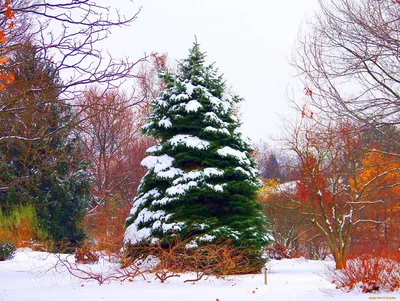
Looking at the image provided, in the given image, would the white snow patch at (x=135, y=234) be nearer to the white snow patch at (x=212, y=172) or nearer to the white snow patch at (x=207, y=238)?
the white snow patch at (x=207, y=238)

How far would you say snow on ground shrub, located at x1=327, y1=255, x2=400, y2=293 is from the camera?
24.6ft

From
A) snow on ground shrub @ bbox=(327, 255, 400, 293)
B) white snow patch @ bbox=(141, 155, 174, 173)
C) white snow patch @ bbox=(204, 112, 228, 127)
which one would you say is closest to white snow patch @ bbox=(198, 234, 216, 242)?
white snow patch @ bbox=(141, 155, 174, 173)

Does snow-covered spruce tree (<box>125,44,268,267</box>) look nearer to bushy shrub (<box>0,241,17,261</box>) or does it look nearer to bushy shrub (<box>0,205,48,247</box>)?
bushy shrub (<box>0,241,17,261</box>)

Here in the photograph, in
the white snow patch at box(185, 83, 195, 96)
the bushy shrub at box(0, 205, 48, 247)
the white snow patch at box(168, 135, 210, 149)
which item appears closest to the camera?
the white snow patch at box(168, 135, 210, 149)

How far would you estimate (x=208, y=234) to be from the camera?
1188 centimetres

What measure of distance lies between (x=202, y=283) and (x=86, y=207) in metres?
11.4

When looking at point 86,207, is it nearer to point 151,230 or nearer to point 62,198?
point 62,198

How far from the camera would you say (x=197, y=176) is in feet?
40.7

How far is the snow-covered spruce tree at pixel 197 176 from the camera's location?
12195 millimetres

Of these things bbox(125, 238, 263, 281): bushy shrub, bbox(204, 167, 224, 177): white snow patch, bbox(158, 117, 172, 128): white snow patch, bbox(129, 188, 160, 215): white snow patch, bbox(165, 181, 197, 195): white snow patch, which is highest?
bbox(158, 117, 172, 128): white snow patch

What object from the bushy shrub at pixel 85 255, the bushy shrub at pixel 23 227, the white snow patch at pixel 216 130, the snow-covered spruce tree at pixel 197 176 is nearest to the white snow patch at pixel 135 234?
the snow-covered spruce tree at pixel 197 176

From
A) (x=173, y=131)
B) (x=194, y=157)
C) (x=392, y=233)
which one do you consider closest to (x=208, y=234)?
(x=194, y=157)

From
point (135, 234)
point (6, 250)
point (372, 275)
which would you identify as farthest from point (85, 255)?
point (372, 275)

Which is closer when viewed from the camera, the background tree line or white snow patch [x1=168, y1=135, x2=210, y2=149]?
the background tree line
